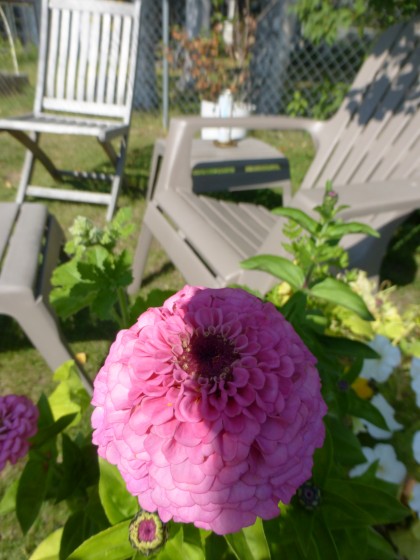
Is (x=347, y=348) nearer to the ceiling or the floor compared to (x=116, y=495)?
nearer to the ceiling

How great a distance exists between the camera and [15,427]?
88cm

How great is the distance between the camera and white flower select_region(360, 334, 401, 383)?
3.72 feet

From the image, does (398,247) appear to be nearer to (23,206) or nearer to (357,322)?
(357,322)

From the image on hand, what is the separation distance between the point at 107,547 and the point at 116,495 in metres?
0.09

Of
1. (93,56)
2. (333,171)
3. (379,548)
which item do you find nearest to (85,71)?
(93,56)

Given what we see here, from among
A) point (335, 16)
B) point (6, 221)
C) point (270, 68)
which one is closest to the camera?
point (6, 221)

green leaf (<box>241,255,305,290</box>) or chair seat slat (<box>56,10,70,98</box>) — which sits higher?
green leaf (<box>241,255,305,290</box>)

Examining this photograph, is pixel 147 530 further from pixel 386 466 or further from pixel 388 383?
pixel 388 383

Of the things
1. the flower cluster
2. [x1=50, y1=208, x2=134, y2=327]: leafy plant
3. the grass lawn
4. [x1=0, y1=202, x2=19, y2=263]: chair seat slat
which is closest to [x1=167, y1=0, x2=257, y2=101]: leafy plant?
the grass lawn

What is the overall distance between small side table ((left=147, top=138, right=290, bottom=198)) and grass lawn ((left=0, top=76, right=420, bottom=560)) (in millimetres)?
713

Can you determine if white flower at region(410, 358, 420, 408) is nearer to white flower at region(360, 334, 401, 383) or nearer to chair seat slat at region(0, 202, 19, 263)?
white flower at region(360, 334, 401, 383)

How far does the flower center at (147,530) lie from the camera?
2.05 feet

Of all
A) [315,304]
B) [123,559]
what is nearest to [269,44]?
[315,304]

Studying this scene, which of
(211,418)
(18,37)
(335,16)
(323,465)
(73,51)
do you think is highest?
(335,16)
